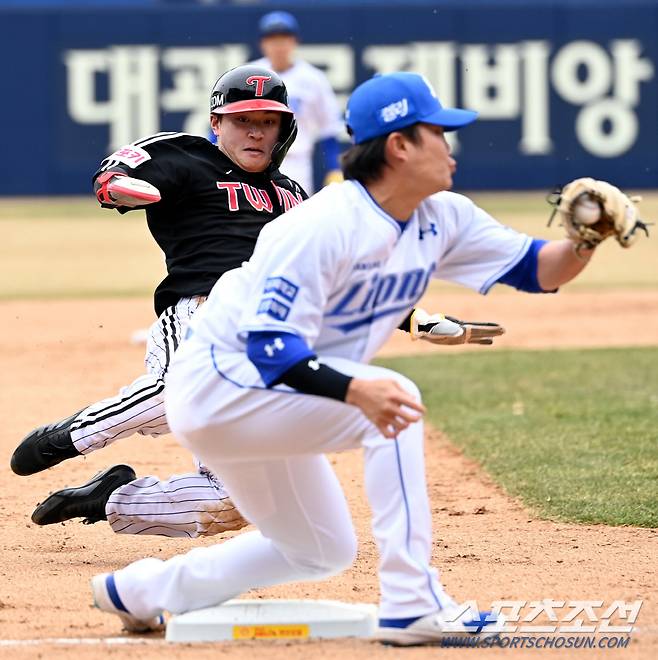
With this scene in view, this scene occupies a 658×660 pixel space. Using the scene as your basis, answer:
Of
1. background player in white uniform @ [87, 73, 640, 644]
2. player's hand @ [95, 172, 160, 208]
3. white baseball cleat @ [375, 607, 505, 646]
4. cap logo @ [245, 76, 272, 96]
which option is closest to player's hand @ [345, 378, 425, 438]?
background player in white uniform @ [87, 73, 640, 644]

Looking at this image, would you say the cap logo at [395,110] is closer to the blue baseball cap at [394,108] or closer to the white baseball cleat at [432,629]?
the blue baseball cap at [394,108]

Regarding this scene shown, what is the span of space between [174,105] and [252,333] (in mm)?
18163

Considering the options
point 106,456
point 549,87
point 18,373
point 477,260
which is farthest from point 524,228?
point 477,260

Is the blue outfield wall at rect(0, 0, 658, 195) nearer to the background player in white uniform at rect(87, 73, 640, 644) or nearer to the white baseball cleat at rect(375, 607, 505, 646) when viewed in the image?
the background player in white uniform at rect(87, 73, 640, 644)

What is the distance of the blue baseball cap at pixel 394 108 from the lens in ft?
11.5

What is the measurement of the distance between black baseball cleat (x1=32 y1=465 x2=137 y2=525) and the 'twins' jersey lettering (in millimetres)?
1045

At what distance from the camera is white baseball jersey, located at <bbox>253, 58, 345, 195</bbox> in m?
11.7

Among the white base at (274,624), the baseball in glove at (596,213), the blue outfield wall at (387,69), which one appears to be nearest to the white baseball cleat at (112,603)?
the white base at (274,624)

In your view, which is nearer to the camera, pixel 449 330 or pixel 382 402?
pixel 382 402

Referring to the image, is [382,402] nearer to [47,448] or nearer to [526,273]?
[526,273]

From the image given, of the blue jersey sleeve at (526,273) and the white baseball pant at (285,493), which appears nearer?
the white baseball pant at (285,493)

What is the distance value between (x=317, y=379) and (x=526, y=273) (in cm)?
84

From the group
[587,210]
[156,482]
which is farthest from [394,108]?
[156,482]

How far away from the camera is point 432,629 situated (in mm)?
3492
